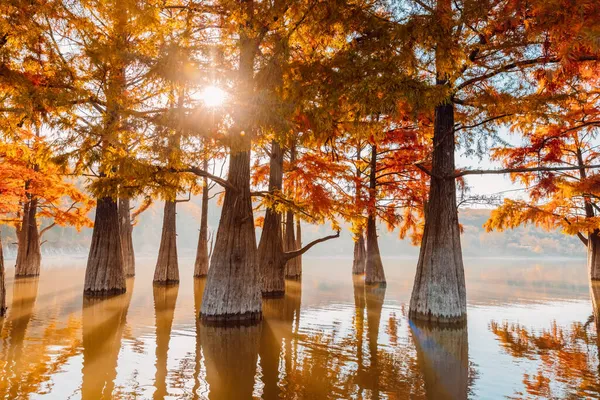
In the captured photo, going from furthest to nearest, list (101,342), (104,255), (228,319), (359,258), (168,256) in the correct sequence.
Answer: (359,258) < (168,256) < (104,255) < (228,319) < (101,342)

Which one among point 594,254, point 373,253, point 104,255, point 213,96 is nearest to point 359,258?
point 373,253

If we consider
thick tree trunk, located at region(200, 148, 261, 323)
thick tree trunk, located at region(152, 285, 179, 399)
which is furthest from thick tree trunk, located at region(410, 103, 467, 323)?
thick tree trunk, located at region(152, 285, 179, 399)

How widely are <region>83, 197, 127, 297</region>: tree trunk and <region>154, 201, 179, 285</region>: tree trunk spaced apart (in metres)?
4.39

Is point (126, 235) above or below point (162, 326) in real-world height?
above

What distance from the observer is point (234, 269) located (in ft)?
30.8

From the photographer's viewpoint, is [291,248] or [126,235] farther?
[126,235]

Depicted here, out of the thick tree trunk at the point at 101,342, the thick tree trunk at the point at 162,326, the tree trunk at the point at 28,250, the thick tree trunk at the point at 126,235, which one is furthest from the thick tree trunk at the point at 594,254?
the tree trunk at the point at 28,250

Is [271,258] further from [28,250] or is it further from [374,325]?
[28,250]

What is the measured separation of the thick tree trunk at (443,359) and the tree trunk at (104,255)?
10.6 meters

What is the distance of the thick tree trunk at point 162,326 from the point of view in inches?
220

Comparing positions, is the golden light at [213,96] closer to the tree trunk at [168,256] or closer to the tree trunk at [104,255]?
the tree trunk at [104,255]

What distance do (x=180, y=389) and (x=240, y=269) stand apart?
4.18 meters

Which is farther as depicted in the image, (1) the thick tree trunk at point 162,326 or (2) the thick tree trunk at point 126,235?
(2) the thick tree trunk at point 126,235

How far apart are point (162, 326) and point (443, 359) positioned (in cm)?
647
